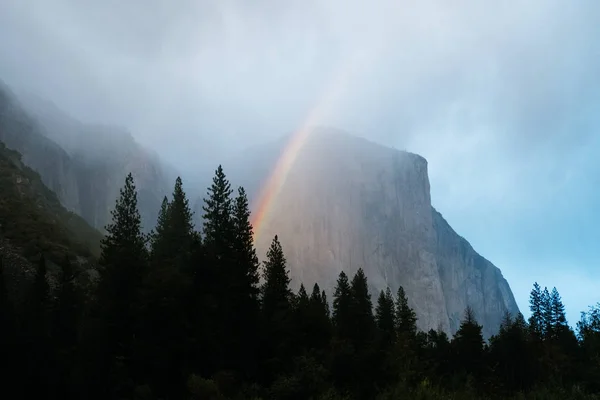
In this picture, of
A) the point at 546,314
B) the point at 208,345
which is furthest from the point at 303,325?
the point at 546,314

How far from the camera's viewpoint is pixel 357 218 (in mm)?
154500

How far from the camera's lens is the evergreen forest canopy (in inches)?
928

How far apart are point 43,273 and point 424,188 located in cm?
13624

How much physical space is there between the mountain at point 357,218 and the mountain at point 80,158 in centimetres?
2861

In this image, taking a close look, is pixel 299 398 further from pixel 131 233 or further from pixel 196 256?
pixel 131 233

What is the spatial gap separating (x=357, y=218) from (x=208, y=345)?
12774cm

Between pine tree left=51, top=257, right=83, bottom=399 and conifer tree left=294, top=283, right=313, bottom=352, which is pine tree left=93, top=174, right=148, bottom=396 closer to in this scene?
pine tree left=51, top=257, right=83, bottom=399

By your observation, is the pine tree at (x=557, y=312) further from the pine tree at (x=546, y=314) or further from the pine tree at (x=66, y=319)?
the pine tree at (x=66, y=319)

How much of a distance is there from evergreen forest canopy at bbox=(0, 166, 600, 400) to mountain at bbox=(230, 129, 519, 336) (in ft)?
276

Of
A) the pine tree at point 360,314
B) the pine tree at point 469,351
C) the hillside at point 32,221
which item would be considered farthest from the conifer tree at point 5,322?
the pine tree at point 469,351

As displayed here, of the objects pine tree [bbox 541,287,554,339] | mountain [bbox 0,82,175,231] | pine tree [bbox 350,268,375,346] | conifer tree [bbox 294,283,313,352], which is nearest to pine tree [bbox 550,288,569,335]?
pine tree [bbox 541,287,554,339]

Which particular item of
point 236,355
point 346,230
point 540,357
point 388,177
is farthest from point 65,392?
point 388,177

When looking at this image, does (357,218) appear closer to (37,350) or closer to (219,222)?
(219,222)

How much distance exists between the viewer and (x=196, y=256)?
32031 mm
